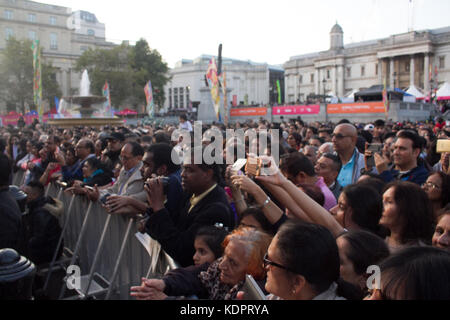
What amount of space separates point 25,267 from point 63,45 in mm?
69358

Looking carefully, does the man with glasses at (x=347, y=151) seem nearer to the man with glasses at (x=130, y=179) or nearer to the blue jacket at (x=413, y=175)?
the blue jacket at (x=413, y=175)

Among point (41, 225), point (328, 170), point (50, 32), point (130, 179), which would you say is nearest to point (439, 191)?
point (328, 170)

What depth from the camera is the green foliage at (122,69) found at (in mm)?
50031

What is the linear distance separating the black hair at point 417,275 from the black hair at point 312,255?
0.33m

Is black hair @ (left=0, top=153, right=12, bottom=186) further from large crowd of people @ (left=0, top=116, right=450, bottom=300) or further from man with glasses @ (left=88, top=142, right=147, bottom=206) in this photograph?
man with glasses @ (left=88, top=142, right=147, bottom=206)

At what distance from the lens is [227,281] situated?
235cm

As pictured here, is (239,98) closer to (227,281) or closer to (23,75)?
(23,75)

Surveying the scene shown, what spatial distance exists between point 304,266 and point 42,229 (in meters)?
4.52

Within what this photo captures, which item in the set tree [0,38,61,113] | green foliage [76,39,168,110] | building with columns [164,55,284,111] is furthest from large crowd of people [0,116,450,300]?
building with columns [164,55,284,111]

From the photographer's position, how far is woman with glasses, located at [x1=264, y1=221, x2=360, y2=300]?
1.83m

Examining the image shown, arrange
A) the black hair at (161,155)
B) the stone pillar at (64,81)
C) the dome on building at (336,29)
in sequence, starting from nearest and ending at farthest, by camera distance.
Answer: the black hair at (161,155)
the stone pillar at (64,81)
the dome on building at (336,29)

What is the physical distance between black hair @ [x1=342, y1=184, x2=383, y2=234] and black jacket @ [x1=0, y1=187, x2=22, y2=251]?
9.75 feet

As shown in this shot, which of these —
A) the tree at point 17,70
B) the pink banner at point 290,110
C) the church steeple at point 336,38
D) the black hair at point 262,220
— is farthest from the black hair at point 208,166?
the church steeple at point 336,38
